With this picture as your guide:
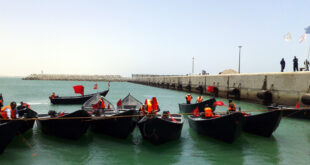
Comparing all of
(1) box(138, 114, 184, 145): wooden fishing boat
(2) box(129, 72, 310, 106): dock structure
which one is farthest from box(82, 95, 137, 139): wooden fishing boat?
(2) box(129, 72, 310, 106): dock structure

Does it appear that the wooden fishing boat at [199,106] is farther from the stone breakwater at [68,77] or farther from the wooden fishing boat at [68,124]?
the stone breakwater at [68,77]

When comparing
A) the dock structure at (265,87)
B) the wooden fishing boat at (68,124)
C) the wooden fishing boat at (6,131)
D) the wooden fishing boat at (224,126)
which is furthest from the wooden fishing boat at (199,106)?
the wooden fishing boat at (6,131)

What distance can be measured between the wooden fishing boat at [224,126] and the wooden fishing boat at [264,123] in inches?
75.7

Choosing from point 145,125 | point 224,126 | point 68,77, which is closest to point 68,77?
point 68,77

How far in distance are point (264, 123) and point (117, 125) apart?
744cm

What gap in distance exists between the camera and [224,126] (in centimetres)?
1044

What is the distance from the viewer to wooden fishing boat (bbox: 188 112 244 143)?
32.8 ft

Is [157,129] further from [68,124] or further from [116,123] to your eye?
[68,124]

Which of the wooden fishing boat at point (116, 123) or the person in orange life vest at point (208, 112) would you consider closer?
the wooden fishing boat at point (116, 123)

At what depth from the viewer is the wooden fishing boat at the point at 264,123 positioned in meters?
11.6

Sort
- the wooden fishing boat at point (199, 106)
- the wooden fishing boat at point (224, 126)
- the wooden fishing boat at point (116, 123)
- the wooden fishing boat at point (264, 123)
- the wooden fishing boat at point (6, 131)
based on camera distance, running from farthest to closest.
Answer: the wooden fishing boat at point (199, 106) → the wooden fishing boat at point (264, 123) → the wooden fishing boat at point (116, 123) → the wooden fishing boat at point (224, 126) → the wooden fishing boat at point (6, 131)

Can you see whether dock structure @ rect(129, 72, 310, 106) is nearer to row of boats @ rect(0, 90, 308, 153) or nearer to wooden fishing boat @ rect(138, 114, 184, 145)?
row of boats @ rect(0, 90, 308, 153)

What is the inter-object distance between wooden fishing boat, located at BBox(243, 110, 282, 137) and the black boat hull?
20.2ft

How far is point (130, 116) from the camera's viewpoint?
10.8m
